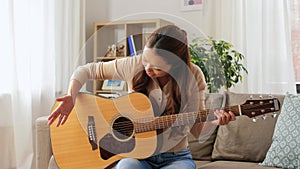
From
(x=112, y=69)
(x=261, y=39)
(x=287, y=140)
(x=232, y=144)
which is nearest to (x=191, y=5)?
(x=261, y=39)

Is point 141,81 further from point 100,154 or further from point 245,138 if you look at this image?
point 245,138

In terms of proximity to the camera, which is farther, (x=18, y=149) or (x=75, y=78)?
(x=18, y=149)

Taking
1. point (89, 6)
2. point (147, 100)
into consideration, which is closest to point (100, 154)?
point (147, 100)

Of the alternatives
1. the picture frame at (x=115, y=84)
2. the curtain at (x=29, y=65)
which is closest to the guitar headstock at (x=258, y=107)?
the picture frame at (x=115, y=84)

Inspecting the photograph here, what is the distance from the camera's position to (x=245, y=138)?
7.16ft

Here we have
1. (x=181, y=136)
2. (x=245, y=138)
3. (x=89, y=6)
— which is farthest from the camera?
(x=89, y=6)

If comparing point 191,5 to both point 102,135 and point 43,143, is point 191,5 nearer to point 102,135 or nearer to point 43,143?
point 43,143

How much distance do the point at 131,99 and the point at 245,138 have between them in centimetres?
84

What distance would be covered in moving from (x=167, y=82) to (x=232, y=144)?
32.4 inches

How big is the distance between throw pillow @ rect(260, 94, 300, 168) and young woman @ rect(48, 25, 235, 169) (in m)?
0.55

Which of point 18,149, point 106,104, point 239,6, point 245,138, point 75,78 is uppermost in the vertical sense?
point 239,6

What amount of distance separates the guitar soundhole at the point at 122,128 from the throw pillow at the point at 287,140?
0.81m

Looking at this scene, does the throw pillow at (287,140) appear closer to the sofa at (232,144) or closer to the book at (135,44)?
the sofa at (232,144)

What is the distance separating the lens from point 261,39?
10.2 feet
